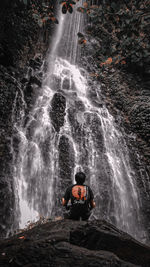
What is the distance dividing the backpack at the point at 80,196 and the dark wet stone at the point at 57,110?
6226mm

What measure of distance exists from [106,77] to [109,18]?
12068 mm

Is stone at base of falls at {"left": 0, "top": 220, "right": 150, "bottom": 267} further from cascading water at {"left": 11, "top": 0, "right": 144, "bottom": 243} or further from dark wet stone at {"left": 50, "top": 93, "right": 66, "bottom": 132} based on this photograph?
dark wet stone at {"left": 50, "top": 93, "right": 66, "bottom": 132}

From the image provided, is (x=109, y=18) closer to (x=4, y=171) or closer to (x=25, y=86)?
(x=4, y=171)

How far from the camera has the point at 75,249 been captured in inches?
82.0

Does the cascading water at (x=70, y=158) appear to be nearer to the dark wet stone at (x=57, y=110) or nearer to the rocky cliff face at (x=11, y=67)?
the dark wet stone at (x=57, y=110)

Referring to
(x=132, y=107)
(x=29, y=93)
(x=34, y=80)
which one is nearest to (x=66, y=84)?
(x=34, y=80)

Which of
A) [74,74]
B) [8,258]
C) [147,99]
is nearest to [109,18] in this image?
[8,258]

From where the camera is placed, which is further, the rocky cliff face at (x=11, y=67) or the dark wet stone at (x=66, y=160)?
the dark wet stone at (x=66, y=160)

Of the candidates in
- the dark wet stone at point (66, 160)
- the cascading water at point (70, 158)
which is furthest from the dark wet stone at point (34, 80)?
the dark wet stone at point (66, 160)

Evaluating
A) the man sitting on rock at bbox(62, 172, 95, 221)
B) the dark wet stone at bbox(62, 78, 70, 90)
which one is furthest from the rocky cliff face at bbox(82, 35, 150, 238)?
the man sitting on rock at bbox(62, 172, 95, 221)

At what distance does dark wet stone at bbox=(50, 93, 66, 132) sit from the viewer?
32.1 feet

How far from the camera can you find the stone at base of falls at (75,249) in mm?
1877

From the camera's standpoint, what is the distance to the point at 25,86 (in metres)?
10.7

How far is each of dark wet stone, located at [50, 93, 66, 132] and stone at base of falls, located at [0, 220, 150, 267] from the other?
7.19m
